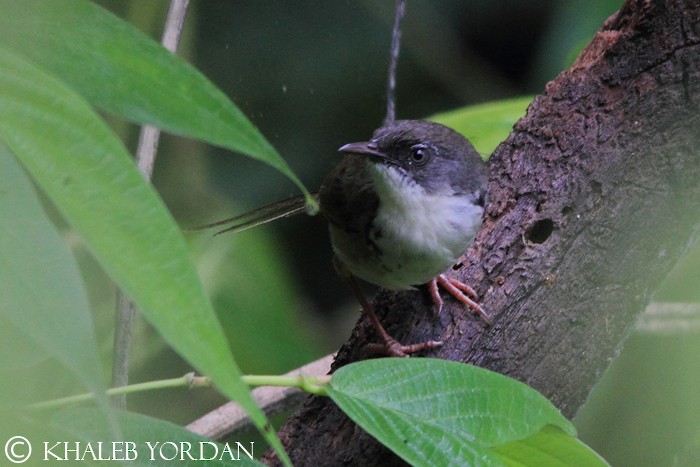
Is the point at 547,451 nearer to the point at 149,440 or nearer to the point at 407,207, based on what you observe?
the point at 149,440

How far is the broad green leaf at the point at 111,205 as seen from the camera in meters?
0.88

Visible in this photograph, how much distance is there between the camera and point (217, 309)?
4.05 metres

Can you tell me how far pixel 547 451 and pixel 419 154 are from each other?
143 centimetres

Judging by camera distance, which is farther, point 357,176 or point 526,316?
point 357,176

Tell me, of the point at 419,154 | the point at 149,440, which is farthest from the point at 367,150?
the point at 149,440

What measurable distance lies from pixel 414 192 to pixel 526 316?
60 centimetres

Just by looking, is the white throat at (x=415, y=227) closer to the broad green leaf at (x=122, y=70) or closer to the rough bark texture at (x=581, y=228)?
the rough bark texture at (x=581, y=228)

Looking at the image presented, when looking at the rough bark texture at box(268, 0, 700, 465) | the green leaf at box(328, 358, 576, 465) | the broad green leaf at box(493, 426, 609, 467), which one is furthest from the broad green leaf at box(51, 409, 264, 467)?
the rough bark texture at box(268, 0, 700, 465)

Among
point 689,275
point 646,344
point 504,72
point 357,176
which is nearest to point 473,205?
point 357,176

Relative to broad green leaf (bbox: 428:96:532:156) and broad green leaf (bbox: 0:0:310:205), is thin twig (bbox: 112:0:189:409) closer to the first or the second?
broad green leaf (bbox: 0:0:310:205)

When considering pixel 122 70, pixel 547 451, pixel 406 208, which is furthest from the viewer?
pixel 406 208

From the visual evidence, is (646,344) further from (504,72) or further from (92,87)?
(504,72)

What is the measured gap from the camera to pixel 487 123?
350cm

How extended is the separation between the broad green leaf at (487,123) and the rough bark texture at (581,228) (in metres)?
0.57
